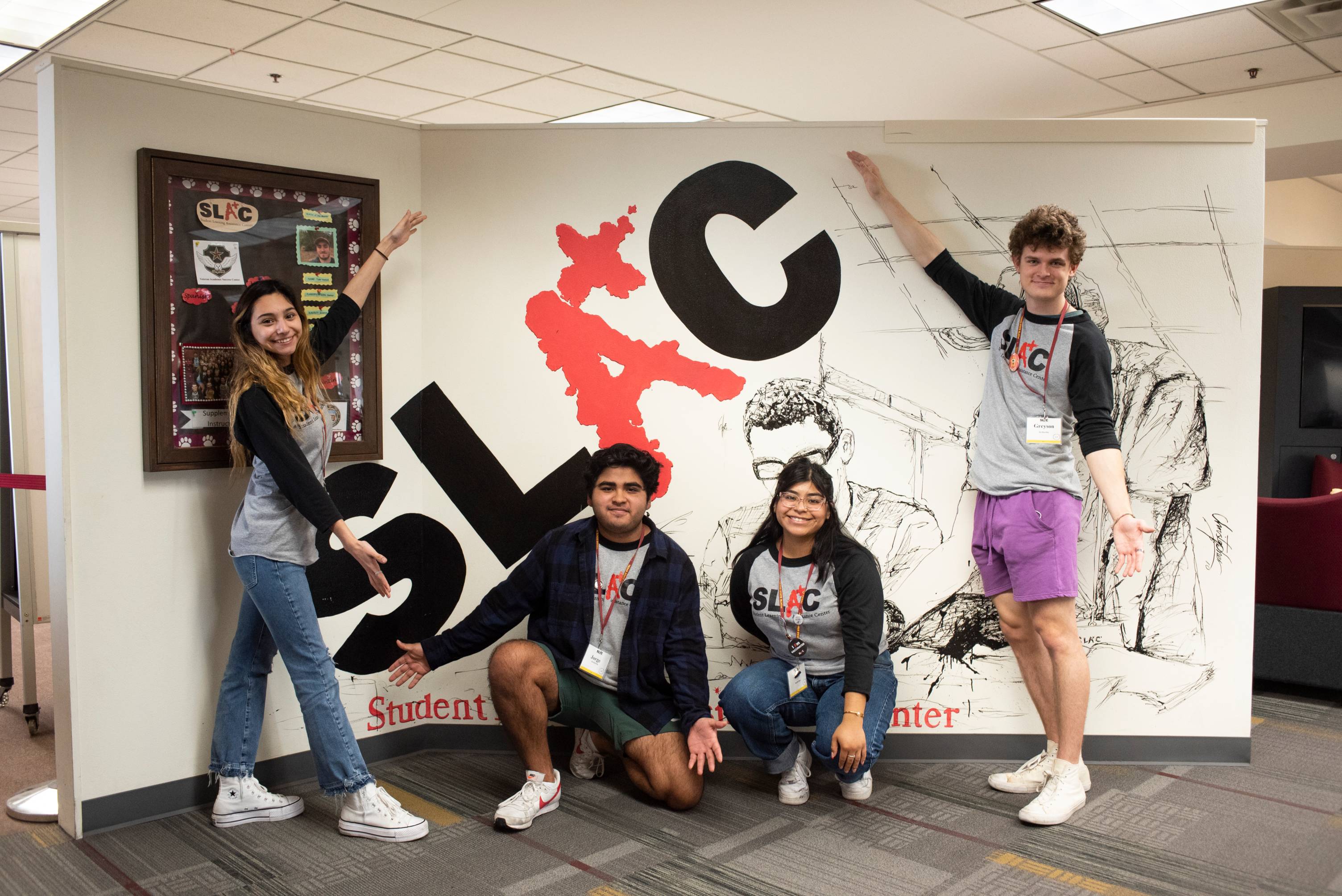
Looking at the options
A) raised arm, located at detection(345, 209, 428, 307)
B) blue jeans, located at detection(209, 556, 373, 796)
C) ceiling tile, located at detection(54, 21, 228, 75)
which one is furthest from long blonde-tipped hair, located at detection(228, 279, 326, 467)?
ceiling tile, located at detection(54, 21, 228, 75)

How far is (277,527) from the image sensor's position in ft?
7.61

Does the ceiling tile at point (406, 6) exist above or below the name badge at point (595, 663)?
above

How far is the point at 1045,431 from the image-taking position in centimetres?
258

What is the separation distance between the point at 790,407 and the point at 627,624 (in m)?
0.83

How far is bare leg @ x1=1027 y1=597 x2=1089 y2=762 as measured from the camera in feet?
8.43

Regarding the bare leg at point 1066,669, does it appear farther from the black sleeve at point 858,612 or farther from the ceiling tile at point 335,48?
the ceiling tile at point 335,48

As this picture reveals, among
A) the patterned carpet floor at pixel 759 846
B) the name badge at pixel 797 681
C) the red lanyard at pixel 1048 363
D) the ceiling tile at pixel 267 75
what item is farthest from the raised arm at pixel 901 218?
the ceiling tile at pixel 267 75

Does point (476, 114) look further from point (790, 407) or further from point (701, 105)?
point (790, 407)

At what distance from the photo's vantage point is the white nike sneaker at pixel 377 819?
7.67ft

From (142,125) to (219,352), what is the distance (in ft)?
1.92

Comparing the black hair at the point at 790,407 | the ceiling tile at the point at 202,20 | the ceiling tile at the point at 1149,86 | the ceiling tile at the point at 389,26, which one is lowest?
the black hair at the point at 790,407

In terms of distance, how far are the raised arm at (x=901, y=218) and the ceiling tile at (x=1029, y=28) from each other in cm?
265

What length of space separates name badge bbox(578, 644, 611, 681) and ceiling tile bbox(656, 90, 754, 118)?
4629mm


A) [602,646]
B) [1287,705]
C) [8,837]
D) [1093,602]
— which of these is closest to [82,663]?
[8,837]
